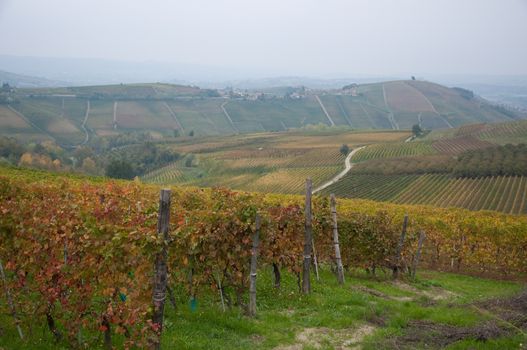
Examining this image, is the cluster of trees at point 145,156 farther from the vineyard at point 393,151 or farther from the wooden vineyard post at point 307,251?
the wooden vineyard post at point 307,251

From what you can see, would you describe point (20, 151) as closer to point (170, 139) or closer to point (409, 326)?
point (170, 139)

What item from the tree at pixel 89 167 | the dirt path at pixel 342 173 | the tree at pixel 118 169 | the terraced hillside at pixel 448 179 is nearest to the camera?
the terraced hillside at pixel 448 179

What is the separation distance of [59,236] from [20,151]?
3735 inches

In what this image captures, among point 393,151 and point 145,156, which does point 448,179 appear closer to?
point 393,151

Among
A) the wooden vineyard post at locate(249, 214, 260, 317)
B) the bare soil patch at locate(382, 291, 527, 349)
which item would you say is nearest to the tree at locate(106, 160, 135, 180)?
the wooden vineyard post at locate(249, 214, 260, 317)

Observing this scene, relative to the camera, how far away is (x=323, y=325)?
9055mm

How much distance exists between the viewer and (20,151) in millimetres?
88750

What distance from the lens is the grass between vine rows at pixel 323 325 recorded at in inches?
297

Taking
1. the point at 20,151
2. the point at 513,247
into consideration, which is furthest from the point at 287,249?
the point at 20,151

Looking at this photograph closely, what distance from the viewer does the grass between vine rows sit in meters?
7.55

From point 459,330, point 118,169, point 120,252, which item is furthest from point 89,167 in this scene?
point 459,330

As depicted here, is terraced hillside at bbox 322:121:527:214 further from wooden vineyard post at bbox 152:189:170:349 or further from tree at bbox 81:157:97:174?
wooden vineyard post at bbox 152:189:170:349

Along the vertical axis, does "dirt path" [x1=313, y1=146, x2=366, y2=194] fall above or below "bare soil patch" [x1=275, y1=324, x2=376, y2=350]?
below

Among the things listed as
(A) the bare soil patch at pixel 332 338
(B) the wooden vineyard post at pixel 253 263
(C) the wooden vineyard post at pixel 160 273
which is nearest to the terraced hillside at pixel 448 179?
(A) the bare soil patch at pixel 332 338
